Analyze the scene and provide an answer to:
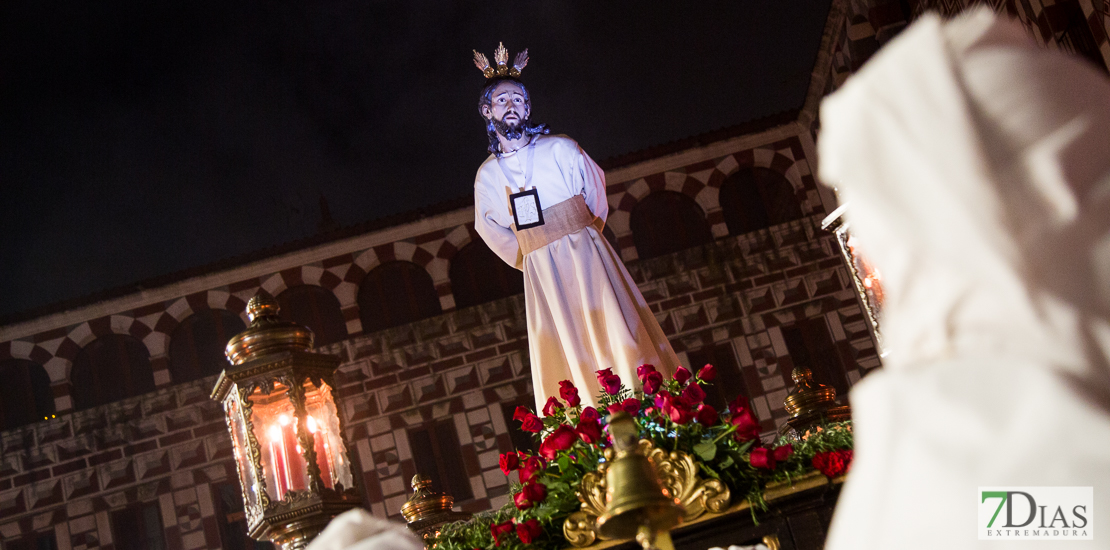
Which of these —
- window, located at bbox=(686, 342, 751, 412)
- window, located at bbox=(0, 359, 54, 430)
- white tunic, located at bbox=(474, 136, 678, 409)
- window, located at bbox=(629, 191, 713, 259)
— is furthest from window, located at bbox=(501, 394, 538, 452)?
white tunic, located at bbox=(474, 136, 678, 409)

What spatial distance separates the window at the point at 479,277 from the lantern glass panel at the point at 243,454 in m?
8.12

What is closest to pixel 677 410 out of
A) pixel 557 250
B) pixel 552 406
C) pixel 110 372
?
pixel 552 406

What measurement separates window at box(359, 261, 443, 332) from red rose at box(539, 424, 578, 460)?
10248 millimetres

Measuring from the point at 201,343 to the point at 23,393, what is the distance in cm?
254

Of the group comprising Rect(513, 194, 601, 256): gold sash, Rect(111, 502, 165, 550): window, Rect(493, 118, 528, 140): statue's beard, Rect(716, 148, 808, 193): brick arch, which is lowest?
Rect(111, 502, 165, 550): window

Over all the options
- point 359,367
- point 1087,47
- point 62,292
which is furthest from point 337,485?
point 62,292

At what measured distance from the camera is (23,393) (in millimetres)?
12633

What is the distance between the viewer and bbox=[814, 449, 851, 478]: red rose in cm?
257

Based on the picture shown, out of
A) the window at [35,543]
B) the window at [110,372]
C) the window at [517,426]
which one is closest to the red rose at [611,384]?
the window at [517,426]

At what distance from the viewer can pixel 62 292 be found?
13648 millimetres

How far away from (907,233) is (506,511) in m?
2.14

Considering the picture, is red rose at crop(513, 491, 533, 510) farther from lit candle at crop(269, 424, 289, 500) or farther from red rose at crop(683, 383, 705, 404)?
lit candle at crop(269, 424, 289, 500)

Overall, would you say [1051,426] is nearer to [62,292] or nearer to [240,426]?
[240,426]

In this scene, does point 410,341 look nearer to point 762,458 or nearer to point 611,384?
point 611,384
